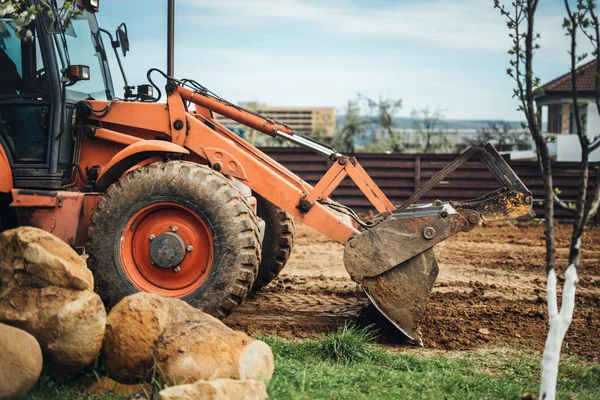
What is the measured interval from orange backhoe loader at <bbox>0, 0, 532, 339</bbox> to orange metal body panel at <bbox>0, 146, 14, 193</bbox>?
1 cm

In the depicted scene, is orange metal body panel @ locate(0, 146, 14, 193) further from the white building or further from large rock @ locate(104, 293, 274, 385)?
the white building

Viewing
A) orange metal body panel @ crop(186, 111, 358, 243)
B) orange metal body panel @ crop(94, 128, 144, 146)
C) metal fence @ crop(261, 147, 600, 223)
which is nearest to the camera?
orange metal body panel @ crop(186, 111, 358, 243)

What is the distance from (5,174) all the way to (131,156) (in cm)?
118

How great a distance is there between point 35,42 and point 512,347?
5.07 meters

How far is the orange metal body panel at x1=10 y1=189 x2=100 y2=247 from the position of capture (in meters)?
6.77

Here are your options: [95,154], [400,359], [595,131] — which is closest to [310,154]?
[95,154]

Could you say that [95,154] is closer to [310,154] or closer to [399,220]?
[399,220]

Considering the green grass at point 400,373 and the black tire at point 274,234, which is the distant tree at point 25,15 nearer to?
the black tire at point 274,234

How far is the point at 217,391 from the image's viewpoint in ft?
13.8

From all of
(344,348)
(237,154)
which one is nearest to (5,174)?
(237,154)

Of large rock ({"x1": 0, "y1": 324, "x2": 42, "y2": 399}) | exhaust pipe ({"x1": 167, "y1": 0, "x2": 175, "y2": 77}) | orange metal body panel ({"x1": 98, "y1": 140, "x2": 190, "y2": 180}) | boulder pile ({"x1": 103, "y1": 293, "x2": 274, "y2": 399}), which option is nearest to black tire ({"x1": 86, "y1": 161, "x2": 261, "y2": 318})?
→ orange metal body panel ({"x1": 98, "y1": 140, "x2": 190, "y2": 180})

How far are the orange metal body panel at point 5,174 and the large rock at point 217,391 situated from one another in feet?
11.5

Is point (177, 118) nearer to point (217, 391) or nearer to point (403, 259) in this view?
point (403, 259)

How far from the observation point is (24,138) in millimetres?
7004
